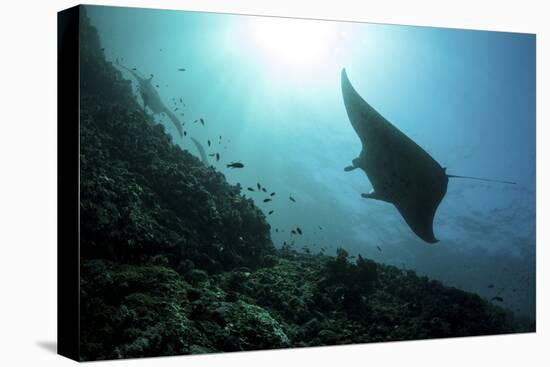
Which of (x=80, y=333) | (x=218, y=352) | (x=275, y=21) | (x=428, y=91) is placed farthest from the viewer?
(x=428, y=91)

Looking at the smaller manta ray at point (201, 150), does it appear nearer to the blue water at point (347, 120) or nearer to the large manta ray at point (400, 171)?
the blue water at point (347, 120)

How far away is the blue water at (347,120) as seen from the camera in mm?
7211

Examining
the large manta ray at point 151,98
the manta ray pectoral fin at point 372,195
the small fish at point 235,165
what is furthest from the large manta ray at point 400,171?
the large manta ray at point 151,98

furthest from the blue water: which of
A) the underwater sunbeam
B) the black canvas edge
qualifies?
the black canvas edge

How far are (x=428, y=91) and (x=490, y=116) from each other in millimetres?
838

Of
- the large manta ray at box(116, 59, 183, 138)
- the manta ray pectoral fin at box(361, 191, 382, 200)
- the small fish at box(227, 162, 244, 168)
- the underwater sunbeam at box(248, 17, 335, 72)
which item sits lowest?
the manta ray pectoral fin at box(361, 191, 382, 200)

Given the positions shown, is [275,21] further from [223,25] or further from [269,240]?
[269,240]

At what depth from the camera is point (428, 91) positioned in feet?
26.9

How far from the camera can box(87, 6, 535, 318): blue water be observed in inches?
284

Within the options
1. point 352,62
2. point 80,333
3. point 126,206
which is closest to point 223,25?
point 352,62

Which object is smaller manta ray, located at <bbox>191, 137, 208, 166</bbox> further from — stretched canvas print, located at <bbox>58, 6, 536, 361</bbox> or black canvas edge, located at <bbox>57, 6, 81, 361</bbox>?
black canvas edge, located at <bbox>57, 6, 81, 361</bbox>

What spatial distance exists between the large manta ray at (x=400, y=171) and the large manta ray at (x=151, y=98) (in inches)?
72.7

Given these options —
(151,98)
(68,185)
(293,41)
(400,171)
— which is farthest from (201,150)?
(400,171)

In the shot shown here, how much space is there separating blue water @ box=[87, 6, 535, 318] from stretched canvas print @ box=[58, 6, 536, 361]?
18 mm
